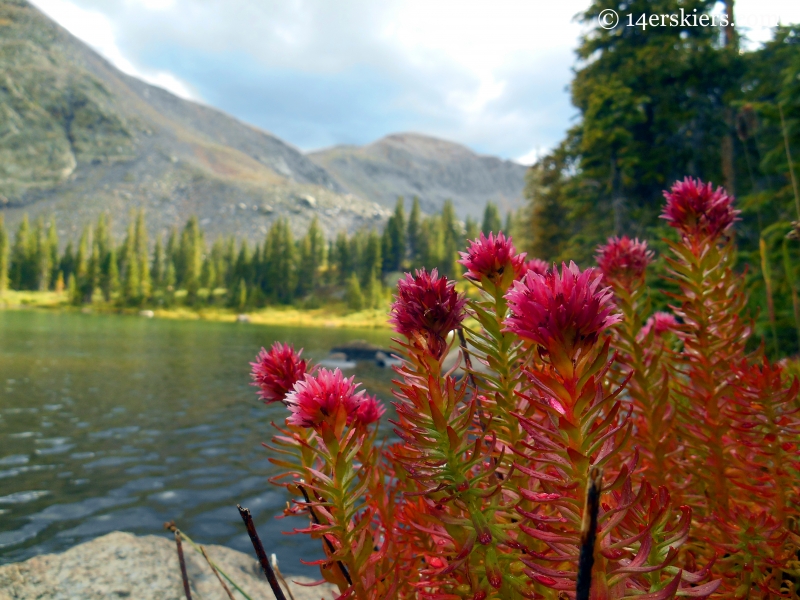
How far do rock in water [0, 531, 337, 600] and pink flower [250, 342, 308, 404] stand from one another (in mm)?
2342

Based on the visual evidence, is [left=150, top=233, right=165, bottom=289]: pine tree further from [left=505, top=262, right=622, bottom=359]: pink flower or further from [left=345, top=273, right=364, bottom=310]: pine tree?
[left=505, top=262, right=622, bottom=359]: pink flower

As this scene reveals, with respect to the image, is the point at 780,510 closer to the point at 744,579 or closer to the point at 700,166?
the point at 744,579

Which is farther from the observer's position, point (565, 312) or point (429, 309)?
point (429, 309)

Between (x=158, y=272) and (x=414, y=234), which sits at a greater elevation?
(x=414, y=234)

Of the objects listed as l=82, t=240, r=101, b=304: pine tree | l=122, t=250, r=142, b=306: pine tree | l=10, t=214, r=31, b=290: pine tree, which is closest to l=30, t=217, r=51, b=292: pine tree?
l=10, t=214, r=31, b=290: pine tree

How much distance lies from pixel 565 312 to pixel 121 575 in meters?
4.04

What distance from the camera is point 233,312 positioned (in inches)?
3898

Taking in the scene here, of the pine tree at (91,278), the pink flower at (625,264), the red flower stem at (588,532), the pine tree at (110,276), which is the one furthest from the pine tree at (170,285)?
the red flower stem at (588,532)

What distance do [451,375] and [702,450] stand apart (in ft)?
3.99

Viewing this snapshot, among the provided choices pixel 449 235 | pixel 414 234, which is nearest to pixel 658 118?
pixel 449 235

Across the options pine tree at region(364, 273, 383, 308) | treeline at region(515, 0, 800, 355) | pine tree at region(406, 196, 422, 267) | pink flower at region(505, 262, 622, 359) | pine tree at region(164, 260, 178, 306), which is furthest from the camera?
pine tree at region(406, 196, 422, 267)

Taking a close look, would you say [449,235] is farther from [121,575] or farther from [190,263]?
[121,575]

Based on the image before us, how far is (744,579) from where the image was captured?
145 centimetres

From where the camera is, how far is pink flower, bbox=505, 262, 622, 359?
82 cm
